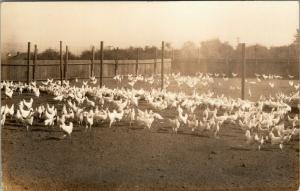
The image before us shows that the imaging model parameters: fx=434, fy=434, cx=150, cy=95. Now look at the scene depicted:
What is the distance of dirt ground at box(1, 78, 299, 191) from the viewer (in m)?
4.74

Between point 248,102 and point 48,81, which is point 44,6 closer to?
point 48,81

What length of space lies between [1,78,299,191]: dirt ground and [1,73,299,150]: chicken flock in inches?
4.7

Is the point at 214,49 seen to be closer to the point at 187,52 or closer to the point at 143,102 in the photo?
the point at 187,52

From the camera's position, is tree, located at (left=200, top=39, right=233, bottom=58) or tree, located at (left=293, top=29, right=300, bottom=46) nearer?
tree, located at (left=293, top=29, right=300, bottom=46)

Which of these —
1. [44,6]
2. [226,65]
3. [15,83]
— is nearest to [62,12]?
[44,6]

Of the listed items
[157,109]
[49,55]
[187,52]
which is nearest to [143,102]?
[157,109]

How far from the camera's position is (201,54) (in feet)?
17.9

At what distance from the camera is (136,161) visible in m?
4.94

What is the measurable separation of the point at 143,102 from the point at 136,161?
44.2 inches

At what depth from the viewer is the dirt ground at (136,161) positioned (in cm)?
474

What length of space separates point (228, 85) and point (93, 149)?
227 centimetres

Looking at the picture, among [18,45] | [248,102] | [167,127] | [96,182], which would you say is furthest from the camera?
[248,102]

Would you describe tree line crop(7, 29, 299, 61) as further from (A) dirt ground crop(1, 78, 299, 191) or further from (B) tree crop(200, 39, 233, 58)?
(A) dirt ground crop(1, 78, 299, 191)

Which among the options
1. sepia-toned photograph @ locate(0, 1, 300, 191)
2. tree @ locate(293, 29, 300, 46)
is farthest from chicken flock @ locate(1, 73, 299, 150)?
tree @ locate(293, 29, 300, 46)
